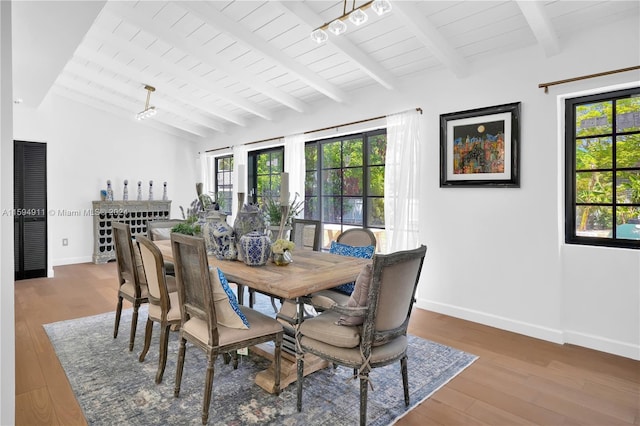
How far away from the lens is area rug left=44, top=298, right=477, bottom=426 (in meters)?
2.03

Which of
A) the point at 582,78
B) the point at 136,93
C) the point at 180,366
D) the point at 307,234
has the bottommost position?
the point at 180,366

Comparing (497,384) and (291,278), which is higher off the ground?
(291,278)

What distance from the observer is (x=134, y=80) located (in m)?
5.14

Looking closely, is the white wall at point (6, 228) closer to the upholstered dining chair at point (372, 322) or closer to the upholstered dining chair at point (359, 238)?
the upholstered dining chair at point (372, 322)

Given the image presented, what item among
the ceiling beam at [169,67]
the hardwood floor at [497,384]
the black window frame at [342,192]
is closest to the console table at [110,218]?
the ceiling beam at [169,67]

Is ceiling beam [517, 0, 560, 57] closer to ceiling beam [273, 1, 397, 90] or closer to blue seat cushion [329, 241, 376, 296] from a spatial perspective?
ceiling beam [273, 1, 397, 90]

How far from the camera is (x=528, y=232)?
3236 millimetres

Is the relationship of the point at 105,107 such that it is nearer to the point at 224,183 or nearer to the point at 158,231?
the point at 224,183

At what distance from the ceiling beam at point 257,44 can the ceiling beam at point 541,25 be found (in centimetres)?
209

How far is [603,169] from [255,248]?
2.76 metres

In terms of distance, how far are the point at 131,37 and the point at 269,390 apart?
12.5 feet

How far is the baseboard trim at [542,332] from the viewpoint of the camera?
2.84 m

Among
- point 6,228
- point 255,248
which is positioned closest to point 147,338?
point 255,248

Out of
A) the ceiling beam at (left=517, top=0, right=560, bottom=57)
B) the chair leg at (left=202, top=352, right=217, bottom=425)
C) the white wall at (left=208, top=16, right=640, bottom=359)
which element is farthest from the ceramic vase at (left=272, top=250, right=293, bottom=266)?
the ceiling beam at (left=517, top=0, right=560, bottom=57)
